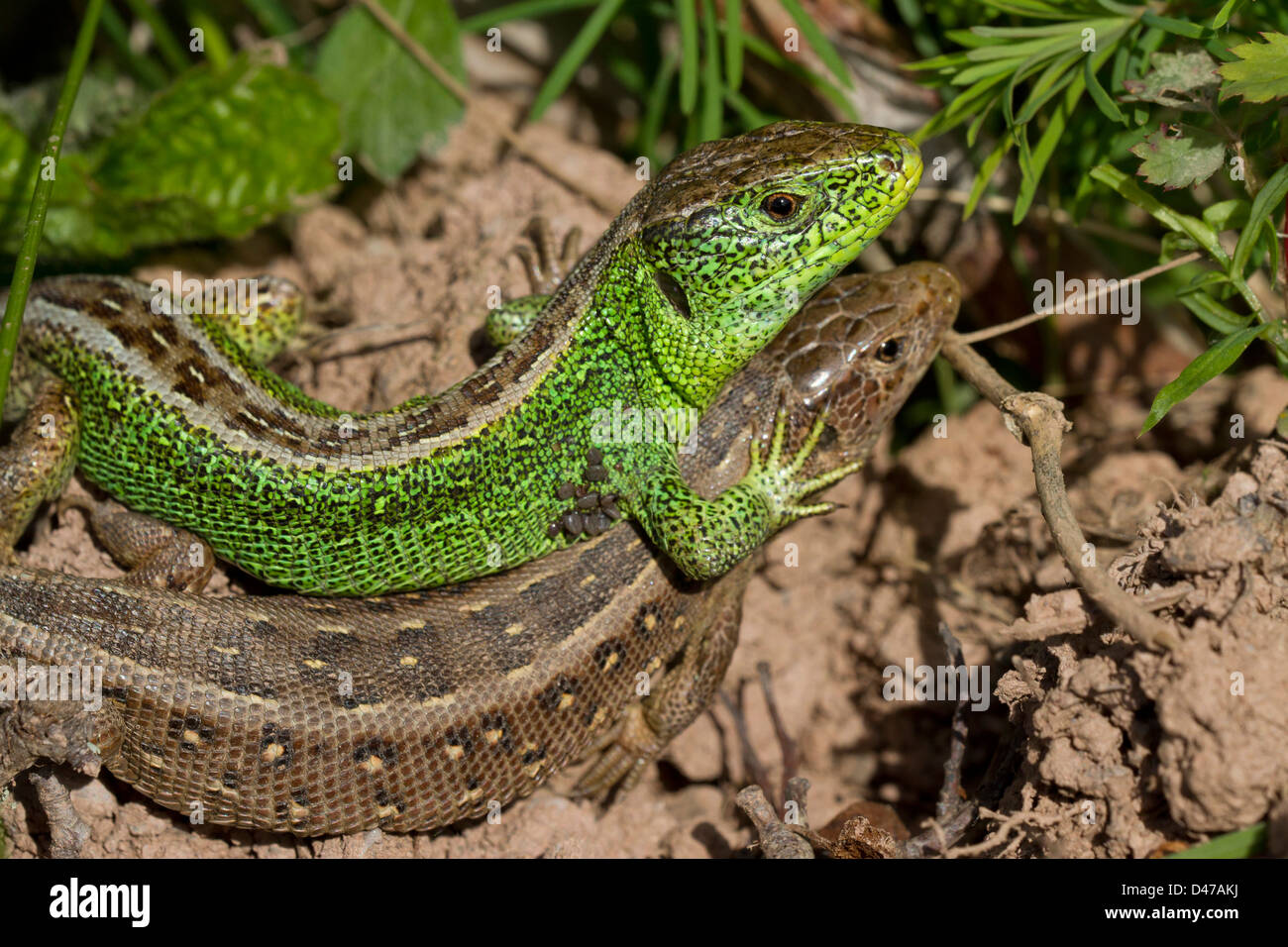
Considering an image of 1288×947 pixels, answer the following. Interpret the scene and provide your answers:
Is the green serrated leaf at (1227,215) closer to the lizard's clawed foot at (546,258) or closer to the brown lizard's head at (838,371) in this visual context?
the brown lizard's head at (838,371)

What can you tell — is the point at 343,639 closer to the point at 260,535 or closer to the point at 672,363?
the point at 260,535

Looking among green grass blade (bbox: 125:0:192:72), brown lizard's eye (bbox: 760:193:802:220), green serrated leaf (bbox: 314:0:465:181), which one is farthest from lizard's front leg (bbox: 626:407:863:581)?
green grass blade (bbox: 125:0:192:72)

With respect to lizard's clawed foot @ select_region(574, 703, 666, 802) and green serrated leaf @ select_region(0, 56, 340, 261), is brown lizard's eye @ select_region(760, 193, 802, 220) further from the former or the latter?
green serrated leaf @ select_region(0, 56, 340, 261)

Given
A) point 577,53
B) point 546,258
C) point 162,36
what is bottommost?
point 546,258

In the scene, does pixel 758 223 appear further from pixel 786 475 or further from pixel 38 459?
pixel 38 459

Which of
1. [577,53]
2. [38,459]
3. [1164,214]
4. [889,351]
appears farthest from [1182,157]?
[38,459]

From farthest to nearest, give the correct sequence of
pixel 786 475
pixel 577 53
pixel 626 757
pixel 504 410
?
pixel 577 53, pixel 626 757, pixel 786 475, pixel 504 410

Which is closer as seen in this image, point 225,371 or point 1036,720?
point 1036,720

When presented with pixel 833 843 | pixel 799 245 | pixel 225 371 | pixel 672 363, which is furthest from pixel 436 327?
pixel 833 843
